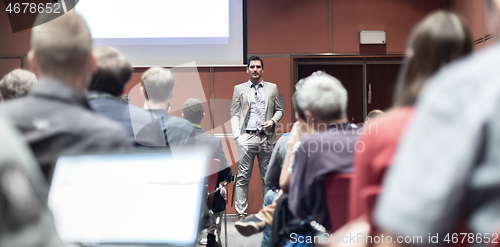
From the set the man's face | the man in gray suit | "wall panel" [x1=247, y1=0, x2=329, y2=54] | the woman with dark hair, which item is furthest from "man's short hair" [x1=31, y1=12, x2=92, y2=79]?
"wall panel" [x1=247, y1=0, x2=329, y2=54]

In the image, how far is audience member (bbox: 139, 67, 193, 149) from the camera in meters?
1.93

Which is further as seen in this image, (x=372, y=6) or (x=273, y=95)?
(x=372, y=6)

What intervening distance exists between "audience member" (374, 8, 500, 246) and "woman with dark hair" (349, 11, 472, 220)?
258 mm

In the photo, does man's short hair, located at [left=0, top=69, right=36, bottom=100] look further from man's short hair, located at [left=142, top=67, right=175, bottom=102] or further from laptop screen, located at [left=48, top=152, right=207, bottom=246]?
laptop screen, located at [left=48, top=152, right=207, bottom=246]

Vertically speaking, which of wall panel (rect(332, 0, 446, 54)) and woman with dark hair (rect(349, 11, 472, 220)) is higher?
wall panel (rect(332, 0, 446, 54))

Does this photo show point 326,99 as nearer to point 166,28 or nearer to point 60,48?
point 60,48

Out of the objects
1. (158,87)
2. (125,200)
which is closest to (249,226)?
(158,87)

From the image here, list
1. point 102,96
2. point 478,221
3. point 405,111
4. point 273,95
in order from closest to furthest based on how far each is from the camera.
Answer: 1. point 478,221
2. point 405,111
3. point 102,96
4. point 273,95

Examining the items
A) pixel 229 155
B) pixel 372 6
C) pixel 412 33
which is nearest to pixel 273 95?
pixel 229 155

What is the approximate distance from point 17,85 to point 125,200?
134 cm

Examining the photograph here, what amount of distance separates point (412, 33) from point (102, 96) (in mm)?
1096

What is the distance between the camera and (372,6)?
4.64m

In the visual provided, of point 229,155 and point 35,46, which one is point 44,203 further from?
point 229,155

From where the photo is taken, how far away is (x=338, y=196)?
137 centimetres
